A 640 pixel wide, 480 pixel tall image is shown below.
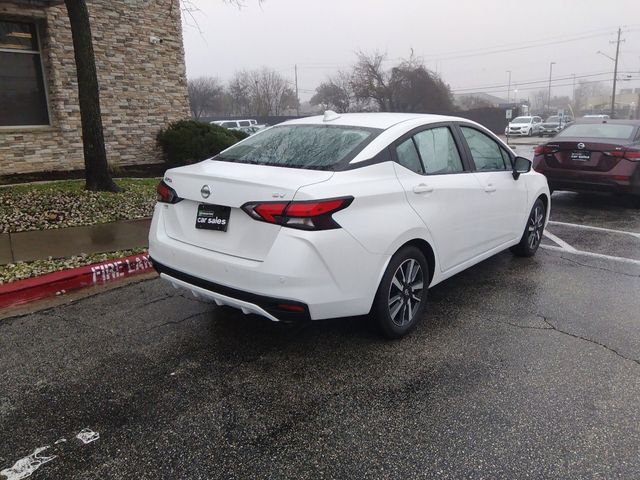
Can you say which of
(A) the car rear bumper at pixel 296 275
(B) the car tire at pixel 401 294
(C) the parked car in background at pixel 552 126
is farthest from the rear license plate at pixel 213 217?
(C) the parked car in background at pixel 552 126

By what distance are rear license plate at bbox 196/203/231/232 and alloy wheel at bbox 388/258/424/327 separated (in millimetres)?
1196

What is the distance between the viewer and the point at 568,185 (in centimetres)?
855

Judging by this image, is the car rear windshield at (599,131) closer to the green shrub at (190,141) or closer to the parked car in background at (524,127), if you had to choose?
the green shrub at (190,141)

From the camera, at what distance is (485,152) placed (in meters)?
4.81

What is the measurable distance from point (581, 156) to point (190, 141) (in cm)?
850

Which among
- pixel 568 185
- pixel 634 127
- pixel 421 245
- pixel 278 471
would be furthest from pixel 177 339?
pixel 634 127

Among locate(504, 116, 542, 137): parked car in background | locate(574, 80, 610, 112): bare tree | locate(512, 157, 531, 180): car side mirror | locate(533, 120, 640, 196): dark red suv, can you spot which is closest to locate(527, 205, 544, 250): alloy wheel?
locate(512, 157, 531, 180): car side mirror

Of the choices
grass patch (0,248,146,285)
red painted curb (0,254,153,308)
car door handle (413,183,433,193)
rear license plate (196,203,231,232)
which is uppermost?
car door handle (413,183,433,193)

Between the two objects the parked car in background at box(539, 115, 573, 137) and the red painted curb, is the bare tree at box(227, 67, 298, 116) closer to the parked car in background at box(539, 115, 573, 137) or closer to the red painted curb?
the parked car in background at box(539, 115, 573, 137)

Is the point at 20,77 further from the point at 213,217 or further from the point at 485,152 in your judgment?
the point at 485,152

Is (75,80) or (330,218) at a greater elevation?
(75,80)

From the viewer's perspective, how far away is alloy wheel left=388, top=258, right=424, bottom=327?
11.8 feet

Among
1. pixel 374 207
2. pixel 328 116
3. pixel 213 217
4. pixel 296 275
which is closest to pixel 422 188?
pixel 374 207

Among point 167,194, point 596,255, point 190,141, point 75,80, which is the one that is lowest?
point 596,255
